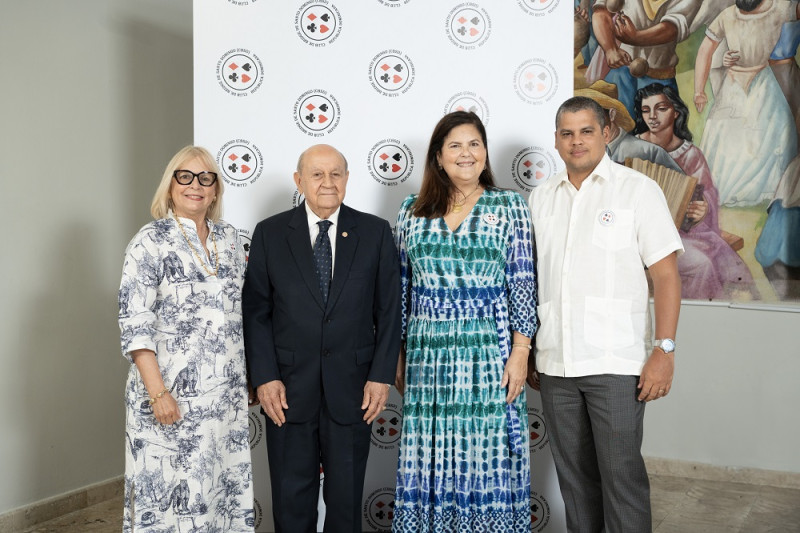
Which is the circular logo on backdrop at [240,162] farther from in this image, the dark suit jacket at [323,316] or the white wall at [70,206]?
the white wall at [70,206]

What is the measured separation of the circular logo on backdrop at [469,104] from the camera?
10.9ft

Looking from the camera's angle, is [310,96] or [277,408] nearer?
[277,408]

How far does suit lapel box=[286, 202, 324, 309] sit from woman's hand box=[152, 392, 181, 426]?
575 mm

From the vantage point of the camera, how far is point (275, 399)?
2.69 m

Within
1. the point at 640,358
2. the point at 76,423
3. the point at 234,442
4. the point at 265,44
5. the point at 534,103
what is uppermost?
the point at 265,44

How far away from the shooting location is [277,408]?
269cm

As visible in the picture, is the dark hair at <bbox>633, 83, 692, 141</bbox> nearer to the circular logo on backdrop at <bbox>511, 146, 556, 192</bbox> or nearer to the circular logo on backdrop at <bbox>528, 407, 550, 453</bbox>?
the circular logo on backdrop at <bbox>511, 146, 556, 192</bbox>

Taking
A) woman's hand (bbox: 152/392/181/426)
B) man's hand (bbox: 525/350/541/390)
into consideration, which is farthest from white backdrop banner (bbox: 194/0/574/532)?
woman's hand (bbox: 152/392/181/426)

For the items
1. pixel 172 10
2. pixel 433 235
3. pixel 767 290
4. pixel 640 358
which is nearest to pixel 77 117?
pixel 172 10

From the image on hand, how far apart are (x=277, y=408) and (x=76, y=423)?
6.65 feet

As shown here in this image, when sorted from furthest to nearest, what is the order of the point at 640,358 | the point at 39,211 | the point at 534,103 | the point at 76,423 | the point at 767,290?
the point at 767,290 < the point at 76,423 < the point at 39,211 < the point at 534,103 < the point at 640,358

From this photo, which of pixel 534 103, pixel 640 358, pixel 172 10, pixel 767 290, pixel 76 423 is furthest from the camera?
pixel 172 10

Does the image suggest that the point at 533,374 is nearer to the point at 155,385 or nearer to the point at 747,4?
the point at 155,385

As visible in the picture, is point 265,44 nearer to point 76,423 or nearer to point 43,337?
point 43,337
